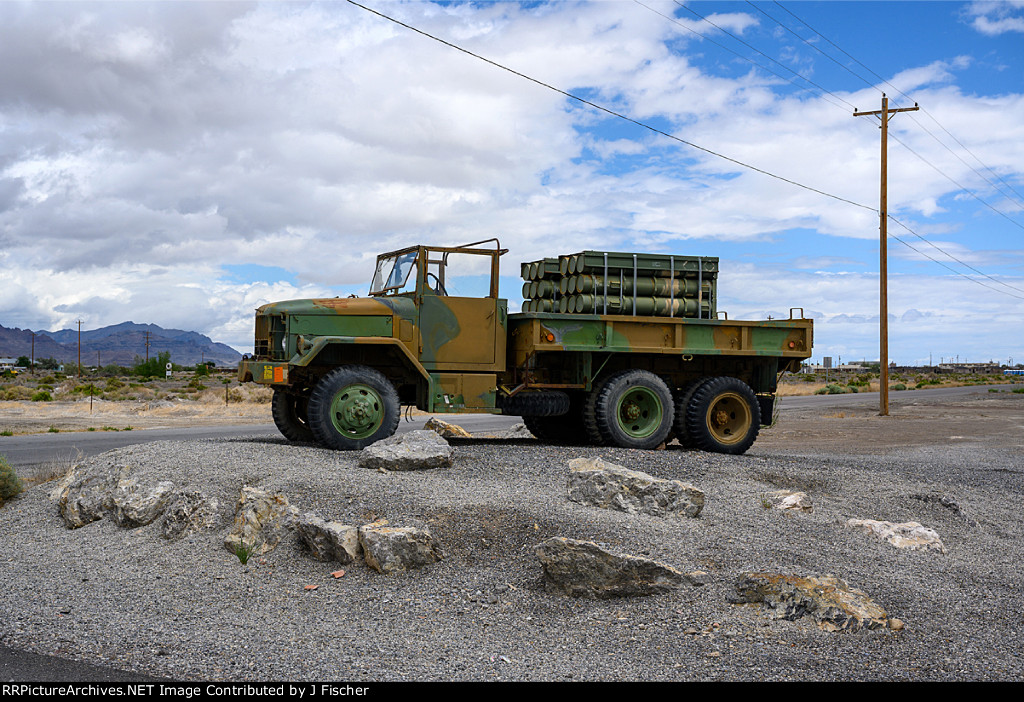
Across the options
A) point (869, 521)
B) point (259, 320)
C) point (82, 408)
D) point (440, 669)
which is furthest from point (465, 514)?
point (82, 408)

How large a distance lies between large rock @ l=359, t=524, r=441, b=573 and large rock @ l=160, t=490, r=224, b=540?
1927mm

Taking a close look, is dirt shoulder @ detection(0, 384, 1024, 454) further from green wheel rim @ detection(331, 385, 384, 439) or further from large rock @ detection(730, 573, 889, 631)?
large rock @ detection(730, 573, 889, 631)

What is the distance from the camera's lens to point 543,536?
283 inches

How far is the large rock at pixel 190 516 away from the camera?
7953 millimetres

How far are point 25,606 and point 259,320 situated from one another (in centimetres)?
562

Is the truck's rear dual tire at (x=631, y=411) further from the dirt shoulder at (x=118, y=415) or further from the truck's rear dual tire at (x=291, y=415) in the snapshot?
the dirt shoulder at (x=118, y=415)

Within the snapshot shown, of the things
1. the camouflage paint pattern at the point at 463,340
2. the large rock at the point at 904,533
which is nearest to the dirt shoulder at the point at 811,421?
the camouflage paint pattern at the point at 463,340

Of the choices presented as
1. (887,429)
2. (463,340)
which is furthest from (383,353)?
(887,429)

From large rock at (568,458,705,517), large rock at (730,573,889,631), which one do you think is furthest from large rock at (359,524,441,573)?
large rock at (730,573,889,631)

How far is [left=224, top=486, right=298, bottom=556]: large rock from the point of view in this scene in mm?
7434

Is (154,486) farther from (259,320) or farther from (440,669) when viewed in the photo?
(440,669)

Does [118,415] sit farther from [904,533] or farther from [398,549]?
[904,533]

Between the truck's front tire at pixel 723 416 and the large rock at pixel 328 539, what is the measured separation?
651 cm
